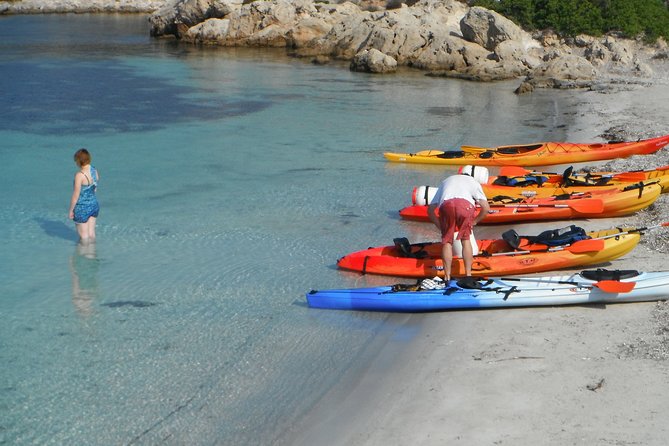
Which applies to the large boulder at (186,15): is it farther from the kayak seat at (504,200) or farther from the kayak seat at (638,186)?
the kayak seat at (638,186)

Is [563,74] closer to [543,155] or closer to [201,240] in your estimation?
[543,155]

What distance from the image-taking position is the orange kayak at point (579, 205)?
11609mm

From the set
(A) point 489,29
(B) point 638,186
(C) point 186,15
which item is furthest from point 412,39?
(B) point 638,186

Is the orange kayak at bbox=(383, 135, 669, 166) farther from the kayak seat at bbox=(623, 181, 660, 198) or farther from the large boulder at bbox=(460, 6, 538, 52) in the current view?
the large boulder at bbox=(460, 6, 538, 52)

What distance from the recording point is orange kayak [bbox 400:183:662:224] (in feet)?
38.1

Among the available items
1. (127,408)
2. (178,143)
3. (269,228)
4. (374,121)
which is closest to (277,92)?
(374,121)

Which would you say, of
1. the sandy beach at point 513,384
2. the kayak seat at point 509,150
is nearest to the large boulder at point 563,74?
the kayak seat at point 509,150

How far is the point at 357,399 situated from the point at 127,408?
6.16 feet

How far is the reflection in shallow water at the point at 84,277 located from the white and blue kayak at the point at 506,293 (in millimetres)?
2564

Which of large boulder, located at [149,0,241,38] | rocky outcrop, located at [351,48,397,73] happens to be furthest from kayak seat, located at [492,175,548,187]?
large boulder, located at [149,0,241,38]

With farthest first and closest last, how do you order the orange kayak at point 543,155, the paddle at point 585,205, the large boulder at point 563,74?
1. the large boulder at point 563,74
2. the orange kayak at point 543,155
3. the paddle at point 585,205

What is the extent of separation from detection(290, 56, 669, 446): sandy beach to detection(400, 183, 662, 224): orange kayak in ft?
11.5

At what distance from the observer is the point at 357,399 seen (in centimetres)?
699

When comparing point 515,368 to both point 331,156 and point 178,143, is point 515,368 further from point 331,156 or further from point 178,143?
point 178,143
